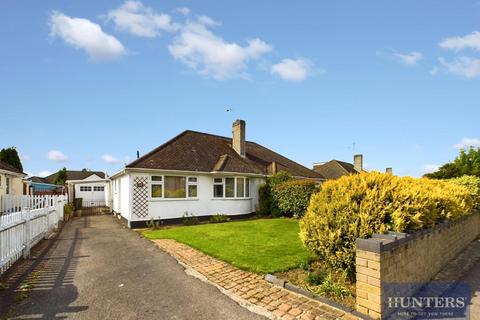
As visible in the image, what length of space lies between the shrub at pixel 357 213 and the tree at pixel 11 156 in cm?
4053

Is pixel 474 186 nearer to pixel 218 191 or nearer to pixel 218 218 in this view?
pixel 218 218

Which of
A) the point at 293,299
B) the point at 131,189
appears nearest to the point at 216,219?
the point at 131,189

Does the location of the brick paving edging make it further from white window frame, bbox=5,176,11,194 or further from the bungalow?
the bungalow

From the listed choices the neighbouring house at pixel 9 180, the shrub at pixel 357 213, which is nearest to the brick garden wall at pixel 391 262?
the shrub at pixel 357 213

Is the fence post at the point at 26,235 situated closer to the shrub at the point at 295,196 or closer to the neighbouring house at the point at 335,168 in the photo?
the shrub at the point at 295,196

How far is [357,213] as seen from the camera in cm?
557

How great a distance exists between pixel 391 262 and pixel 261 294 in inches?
94.7

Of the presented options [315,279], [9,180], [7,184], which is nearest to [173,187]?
[315,279]

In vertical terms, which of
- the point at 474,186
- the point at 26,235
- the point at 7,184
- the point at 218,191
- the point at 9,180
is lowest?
the point at 26,235

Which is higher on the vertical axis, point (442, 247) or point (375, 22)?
point (375, 22)

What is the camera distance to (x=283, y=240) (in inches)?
392

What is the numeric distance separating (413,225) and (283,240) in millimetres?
5023

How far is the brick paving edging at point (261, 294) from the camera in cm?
455

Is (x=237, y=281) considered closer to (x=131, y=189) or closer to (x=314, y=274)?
(x=314, y=274)
